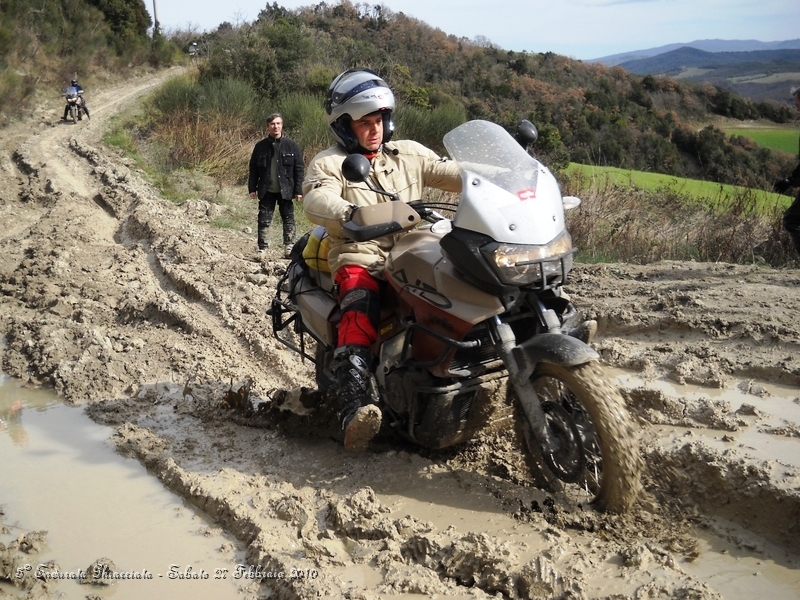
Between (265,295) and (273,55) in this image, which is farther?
(273,55)

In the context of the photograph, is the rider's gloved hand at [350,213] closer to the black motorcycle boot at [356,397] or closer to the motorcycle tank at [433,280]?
the motorcycle tank at [433,280]

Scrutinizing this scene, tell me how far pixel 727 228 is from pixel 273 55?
15.5 meters

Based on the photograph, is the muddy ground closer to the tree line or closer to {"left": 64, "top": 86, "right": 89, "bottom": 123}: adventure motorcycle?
the tree line

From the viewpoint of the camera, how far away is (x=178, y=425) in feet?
16.6

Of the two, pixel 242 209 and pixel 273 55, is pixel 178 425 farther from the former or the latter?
pixel 273 55

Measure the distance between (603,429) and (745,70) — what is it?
32.5 m

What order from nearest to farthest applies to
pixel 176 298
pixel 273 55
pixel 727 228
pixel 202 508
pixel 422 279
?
pixel 422 279 < pixel 202 508 < pixel 176 298 < pixel 727 228 < pixel 273 55

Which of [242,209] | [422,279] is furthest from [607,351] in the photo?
[242,209]

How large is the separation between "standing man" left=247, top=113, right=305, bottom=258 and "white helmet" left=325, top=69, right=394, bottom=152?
5991 millimetres

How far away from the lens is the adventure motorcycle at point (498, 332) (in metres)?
3.29

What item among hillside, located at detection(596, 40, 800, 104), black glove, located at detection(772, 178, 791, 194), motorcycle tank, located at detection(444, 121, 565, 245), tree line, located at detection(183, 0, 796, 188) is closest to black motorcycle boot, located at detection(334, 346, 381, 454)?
motorcycle tank, located at detection(444, 121, 565, 245)

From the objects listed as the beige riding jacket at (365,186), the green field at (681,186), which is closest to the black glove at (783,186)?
the green field at (681,186)

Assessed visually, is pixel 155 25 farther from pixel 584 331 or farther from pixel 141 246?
pixel 584 331

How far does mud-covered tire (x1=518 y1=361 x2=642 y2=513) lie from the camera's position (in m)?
3.15
